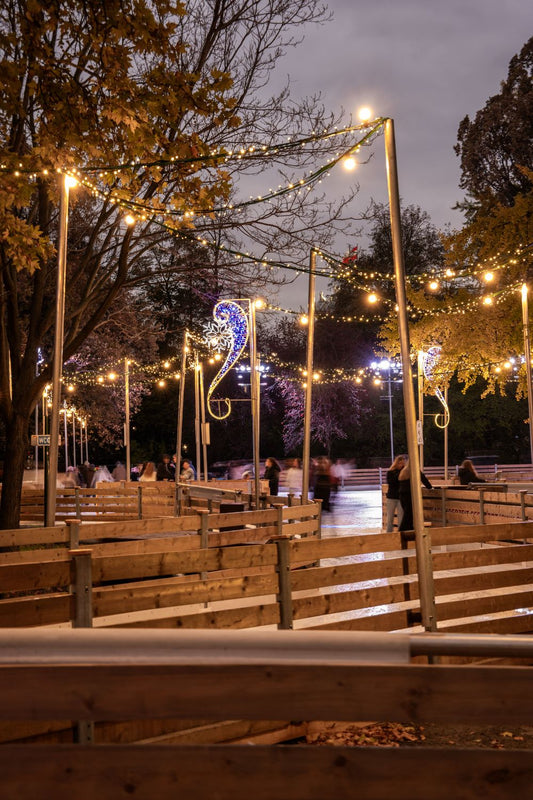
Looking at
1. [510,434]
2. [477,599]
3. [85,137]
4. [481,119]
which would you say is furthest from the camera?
[510,434]

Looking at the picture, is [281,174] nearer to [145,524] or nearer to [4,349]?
[4,349]

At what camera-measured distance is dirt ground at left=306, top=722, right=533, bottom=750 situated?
6172 mm

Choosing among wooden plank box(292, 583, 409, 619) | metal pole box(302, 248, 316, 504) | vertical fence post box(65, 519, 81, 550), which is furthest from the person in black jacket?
wooden plank box(292, 583, 409, 619)

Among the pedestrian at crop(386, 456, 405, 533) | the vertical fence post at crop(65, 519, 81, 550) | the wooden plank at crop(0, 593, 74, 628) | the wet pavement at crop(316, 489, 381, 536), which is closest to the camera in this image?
the wooden plank at crop(0, 593, 74, 628)

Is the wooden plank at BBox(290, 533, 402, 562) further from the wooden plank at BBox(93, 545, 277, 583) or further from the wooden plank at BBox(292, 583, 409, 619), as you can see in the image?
the wooden plank at BBox(292, 583, 409, 619)

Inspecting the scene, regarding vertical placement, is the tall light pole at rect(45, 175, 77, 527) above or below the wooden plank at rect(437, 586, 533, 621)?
above

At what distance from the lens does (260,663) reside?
2.76 metres

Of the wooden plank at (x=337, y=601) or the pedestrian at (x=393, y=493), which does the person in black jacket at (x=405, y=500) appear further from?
the wooden plank at (x=337, y=601)

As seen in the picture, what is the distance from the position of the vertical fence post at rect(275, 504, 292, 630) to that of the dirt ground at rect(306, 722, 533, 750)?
840mm

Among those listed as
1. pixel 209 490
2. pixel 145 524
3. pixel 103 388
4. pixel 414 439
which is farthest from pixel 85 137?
pixel 103 388

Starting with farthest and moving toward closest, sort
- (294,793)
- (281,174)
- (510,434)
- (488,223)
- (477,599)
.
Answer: (510,434)
(488,223)
(281,174)
(477,599)
(294,793)

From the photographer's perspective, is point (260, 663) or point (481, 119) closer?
point (260, 663)

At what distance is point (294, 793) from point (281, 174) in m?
12.7

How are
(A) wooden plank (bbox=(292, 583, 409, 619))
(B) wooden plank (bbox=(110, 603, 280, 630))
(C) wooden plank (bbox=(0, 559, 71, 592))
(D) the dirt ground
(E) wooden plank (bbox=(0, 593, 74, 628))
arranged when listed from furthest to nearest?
(A) wooden plank (bbox=(292, 583, 409, 619)) → (D) the dirt ground → (B) wooden plank (bbox=(110, 603, 280, 630)) → (C) wooden plank (bbox=(0, 559, 71, 592)) → (E) wooden plank (bbox=(0, 593, 74, 628))
